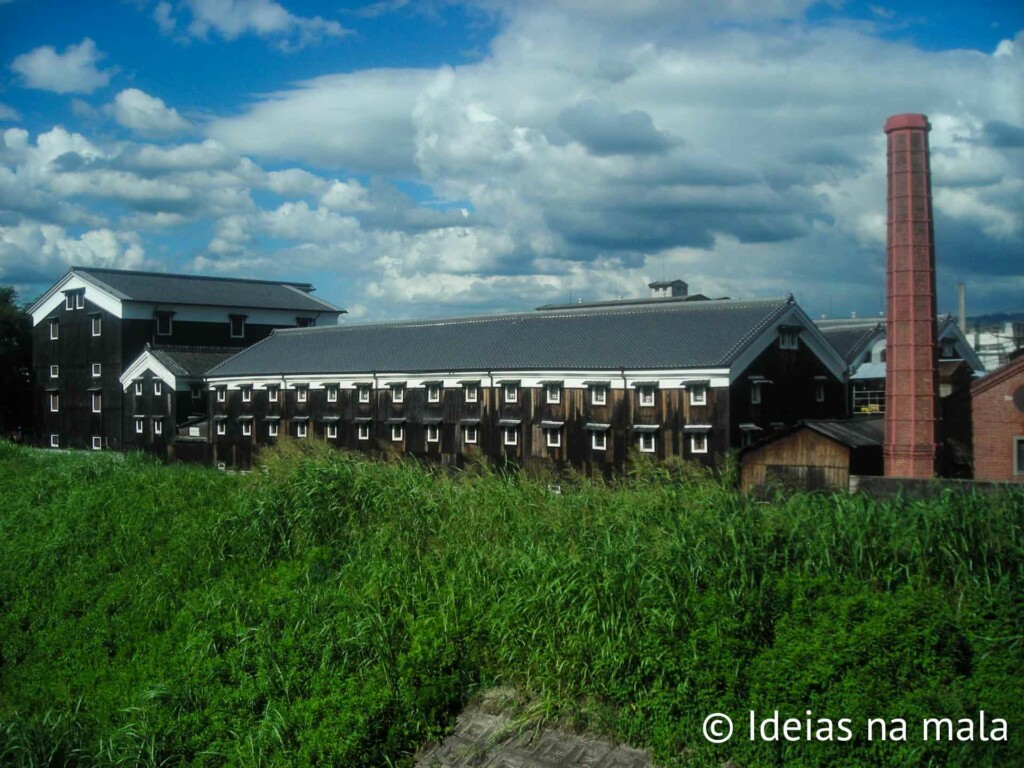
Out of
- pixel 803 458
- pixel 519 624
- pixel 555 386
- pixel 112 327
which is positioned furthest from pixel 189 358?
pixel 519 624

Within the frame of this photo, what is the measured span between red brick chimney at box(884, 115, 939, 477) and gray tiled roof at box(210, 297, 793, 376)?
2.83 metres

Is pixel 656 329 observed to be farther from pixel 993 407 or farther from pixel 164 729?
pixel 164 729

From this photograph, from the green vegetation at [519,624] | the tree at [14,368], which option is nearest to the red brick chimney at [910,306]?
the green vegetation at [519,624]

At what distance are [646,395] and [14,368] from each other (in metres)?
32.6

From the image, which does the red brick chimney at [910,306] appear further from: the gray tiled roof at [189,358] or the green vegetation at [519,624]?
the gray tiled roof at [189,358]

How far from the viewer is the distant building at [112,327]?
34156 millimetres

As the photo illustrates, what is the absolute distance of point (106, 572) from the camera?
10742mm

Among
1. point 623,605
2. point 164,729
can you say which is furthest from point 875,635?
point 164,729

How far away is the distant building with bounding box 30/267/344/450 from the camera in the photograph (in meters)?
34.2

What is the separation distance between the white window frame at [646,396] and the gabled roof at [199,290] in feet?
68.9

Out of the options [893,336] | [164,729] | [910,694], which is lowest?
[164,729]

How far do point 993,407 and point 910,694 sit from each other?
19056 mm

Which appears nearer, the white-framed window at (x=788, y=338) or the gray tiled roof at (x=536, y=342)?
the gray tiled roof at (x=536, y=342)

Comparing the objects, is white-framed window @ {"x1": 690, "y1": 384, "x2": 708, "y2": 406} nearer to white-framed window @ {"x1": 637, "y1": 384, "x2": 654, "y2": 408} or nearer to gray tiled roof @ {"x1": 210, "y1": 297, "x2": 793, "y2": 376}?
gray tiled roof @ {"x1": 210, "y1": 297, "x2": 793, "y2": 376}
